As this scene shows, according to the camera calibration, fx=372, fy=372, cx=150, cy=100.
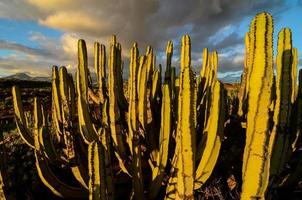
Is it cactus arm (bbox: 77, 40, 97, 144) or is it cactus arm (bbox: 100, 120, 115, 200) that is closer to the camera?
cactus arm (bbox: 100, 120, 115, 200)

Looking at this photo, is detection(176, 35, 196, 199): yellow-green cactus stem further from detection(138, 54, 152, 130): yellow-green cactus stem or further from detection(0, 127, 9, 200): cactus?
detection(0, 127, 9, 200): cactus

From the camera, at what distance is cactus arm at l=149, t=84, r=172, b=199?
3852 millimetres

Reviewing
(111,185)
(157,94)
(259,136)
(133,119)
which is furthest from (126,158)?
(259,136)

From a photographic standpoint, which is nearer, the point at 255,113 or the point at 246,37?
the point at 255,113

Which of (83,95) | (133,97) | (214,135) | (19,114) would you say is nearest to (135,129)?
(133,97)

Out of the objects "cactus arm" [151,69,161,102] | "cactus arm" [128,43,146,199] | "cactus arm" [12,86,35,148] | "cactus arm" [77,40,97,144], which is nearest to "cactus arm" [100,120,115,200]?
"cactus arm" [128,43,146,199]

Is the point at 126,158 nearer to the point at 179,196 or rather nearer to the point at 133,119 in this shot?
the point at 133,119

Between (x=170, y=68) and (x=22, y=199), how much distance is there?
270 centimetres

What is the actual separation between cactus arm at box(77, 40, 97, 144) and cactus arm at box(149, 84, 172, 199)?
116cm

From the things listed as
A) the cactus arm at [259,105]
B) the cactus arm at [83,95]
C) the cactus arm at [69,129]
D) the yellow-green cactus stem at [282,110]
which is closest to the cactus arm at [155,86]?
the cactus arm at [83,95]

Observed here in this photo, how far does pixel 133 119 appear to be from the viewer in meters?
4.32

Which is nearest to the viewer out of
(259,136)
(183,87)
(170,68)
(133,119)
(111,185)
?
(259,136)

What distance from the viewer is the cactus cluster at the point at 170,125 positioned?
2.57 m

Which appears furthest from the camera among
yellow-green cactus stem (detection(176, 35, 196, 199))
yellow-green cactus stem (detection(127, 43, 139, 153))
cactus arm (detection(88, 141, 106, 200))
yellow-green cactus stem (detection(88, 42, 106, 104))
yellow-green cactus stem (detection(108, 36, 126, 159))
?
yellow-green cactus stem (detection(88, 42, 106, 104))
